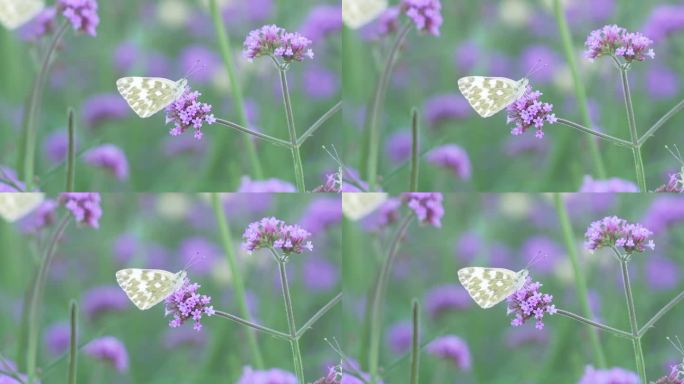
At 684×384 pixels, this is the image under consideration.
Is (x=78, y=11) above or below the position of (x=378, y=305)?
above

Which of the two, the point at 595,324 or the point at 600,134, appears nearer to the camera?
the point at 595,324

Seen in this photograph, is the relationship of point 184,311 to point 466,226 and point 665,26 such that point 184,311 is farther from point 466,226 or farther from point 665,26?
point 665,26

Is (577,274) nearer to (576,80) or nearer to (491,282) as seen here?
(491,282)

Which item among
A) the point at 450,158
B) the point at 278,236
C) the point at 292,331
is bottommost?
the point at 292,331

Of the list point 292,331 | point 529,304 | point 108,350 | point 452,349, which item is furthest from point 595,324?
point 108,350

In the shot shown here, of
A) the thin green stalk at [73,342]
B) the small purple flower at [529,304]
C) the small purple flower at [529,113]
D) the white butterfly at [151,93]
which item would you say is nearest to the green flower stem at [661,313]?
the small purple flower at [529,304]

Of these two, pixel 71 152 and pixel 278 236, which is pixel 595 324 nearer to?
pixel 278 236

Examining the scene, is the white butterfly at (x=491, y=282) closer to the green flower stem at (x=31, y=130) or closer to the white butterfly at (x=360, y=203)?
the white butterfly at (x=360, y=203)
